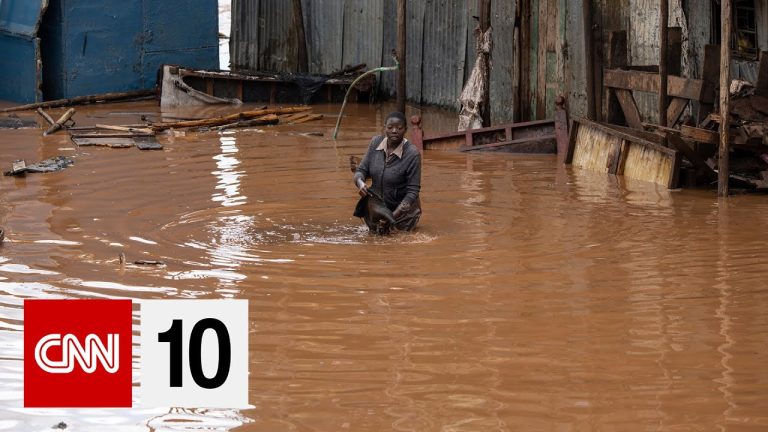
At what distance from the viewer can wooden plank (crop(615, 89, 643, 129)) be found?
46.1 feet

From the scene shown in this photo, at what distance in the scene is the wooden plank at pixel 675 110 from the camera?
13227 mm

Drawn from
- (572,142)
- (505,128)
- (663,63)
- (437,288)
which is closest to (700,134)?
(663,63)

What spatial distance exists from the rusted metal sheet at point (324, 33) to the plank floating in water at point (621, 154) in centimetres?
1044

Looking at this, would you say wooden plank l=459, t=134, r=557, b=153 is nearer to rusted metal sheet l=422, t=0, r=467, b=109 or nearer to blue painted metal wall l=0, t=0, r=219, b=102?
rusted metal sheet l=422, t=0, r=467, b=109

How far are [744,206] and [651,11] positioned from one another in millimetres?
3971

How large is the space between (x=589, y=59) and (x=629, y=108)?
1.15m

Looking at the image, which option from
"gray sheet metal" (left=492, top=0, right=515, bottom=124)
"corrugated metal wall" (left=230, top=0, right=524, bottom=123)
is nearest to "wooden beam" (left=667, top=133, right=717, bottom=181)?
"gray sheet metal" (left=492, top=0, right=515, bottom=124)

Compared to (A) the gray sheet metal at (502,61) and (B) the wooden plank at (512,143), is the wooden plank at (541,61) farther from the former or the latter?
(B) the wooden plank at (512,143)

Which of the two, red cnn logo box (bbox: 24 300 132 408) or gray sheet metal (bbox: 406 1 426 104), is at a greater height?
gray sheet metal (bbox: 406 1 426 104)

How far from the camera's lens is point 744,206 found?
11672mm

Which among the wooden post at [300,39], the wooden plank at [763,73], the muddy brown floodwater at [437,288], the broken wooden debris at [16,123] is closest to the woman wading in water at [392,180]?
the muddy brown floodwater at [437,288]

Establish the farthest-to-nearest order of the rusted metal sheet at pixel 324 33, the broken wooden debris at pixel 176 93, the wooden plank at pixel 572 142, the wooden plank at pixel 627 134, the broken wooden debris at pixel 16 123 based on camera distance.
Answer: the rusted metal sheet at pixel 324 33 → the broken wooden debris at pixel 176 93 → the broken wooden debris at pixel 16 123 → the wooden plank at pixel 572 142 → the wooden plank at pixel 627 134

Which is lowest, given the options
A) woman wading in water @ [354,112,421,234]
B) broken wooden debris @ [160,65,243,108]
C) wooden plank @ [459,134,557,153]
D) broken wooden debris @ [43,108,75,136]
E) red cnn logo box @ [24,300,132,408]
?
red cnn logo box @ [24,300,132,408]

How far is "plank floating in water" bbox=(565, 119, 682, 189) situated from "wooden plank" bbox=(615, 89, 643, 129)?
0.18 meters
